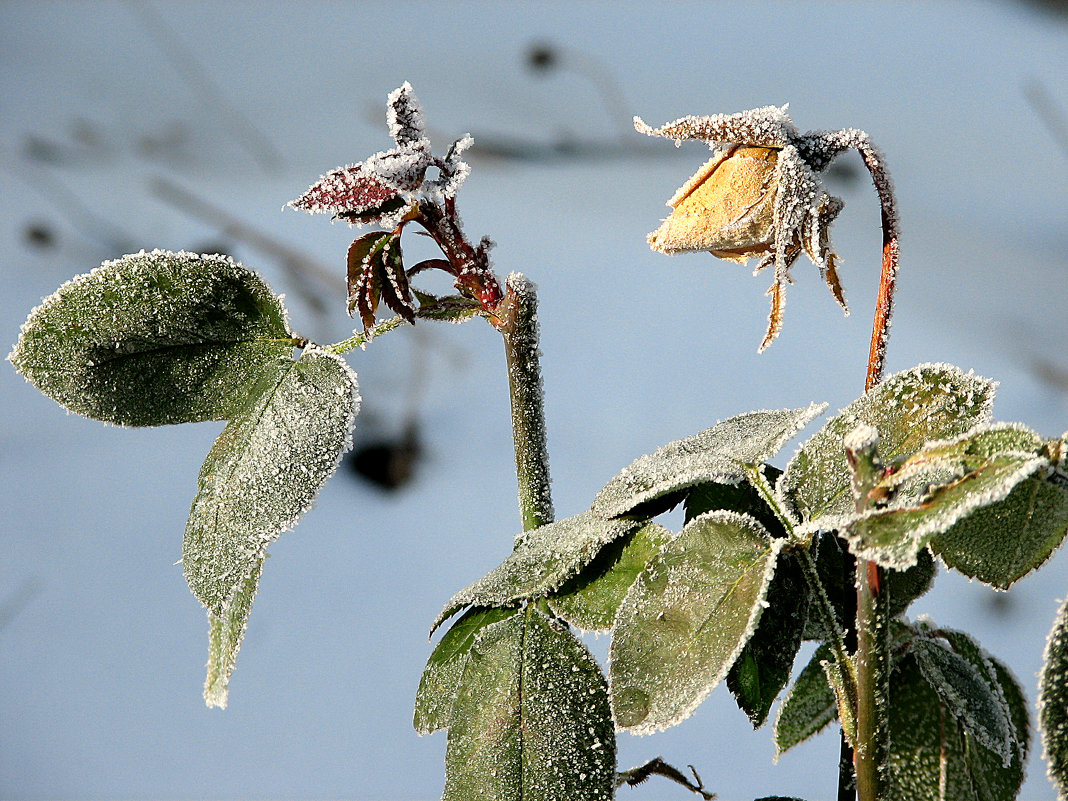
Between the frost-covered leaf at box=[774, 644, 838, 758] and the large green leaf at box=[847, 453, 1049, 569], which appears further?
the frost-covered leaf at box=[774, 644, 838, 758]

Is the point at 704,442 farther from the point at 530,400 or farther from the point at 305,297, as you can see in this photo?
the point at 305,297

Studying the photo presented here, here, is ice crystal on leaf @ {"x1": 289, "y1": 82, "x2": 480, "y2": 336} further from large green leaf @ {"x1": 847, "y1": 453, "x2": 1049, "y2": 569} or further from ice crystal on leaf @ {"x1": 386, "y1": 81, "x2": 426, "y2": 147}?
large green leaf @ {"x1": 847, "y1": 453, "x2": 1049, "y2": 569}

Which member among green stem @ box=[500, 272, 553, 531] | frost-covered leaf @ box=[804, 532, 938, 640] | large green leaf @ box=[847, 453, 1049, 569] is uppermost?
green stem @ box=[500, 272, 553, 531]

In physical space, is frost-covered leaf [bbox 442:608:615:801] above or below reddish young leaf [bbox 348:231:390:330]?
below

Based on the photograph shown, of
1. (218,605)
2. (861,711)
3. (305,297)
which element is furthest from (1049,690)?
(305,297)

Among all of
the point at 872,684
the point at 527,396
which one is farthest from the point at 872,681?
the point at 527,396

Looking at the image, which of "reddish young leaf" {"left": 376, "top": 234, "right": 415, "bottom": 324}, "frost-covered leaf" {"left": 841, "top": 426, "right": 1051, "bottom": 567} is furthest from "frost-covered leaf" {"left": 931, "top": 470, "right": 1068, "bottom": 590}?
"reddish young leaf" {"left": 376, "top": 234, "right": 415, "bottom": 324}

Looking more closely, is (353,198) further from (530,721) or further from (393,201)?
(530,721)
